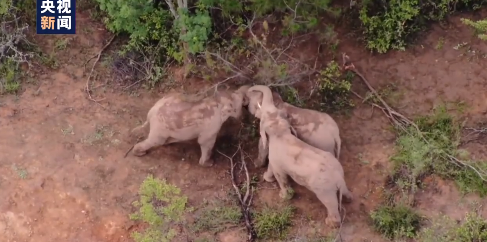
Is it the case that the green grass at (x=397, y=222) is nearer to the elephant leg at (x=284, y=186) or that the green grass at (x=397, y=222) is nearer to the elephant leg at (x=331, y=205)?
the elephant leg at (x=331, y=205)

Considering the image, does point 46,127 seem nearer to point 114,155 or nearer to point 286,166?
point 114,155

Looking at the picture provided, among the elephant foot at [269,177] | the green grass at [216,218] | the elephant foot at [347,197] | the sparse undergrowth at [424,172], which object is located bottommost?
the green grass at [216,218]

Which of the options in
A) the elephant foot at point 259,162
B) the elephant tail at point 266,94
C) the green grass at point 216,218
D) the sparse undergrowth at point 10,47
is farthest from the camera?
the sparse undergrowth at point 10,47

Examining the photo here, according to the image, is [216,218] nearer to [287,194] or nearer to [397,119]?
[287,194]

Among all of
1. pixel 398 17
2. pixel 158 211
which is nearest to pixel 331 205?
pixel 158 211

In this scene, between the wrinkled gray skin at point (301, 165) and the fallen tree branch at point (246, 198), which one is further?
the fallen tree branch at point (246, 198)

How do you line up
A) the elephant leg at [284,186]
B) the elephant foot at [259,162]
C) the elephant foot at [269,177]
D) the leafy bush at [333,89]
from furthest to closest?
the leafy bush at [333,89] < the elephant foot at [259,162] < the elephant foot at [269,177] < the elephant leg at [284,186]

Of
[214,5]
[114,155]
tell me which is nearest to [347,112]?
[214,5]

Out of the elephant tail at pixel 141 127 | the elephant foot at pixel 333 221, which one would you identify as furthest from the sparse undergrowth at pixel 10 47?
the elephant foot at pixel 333 221
